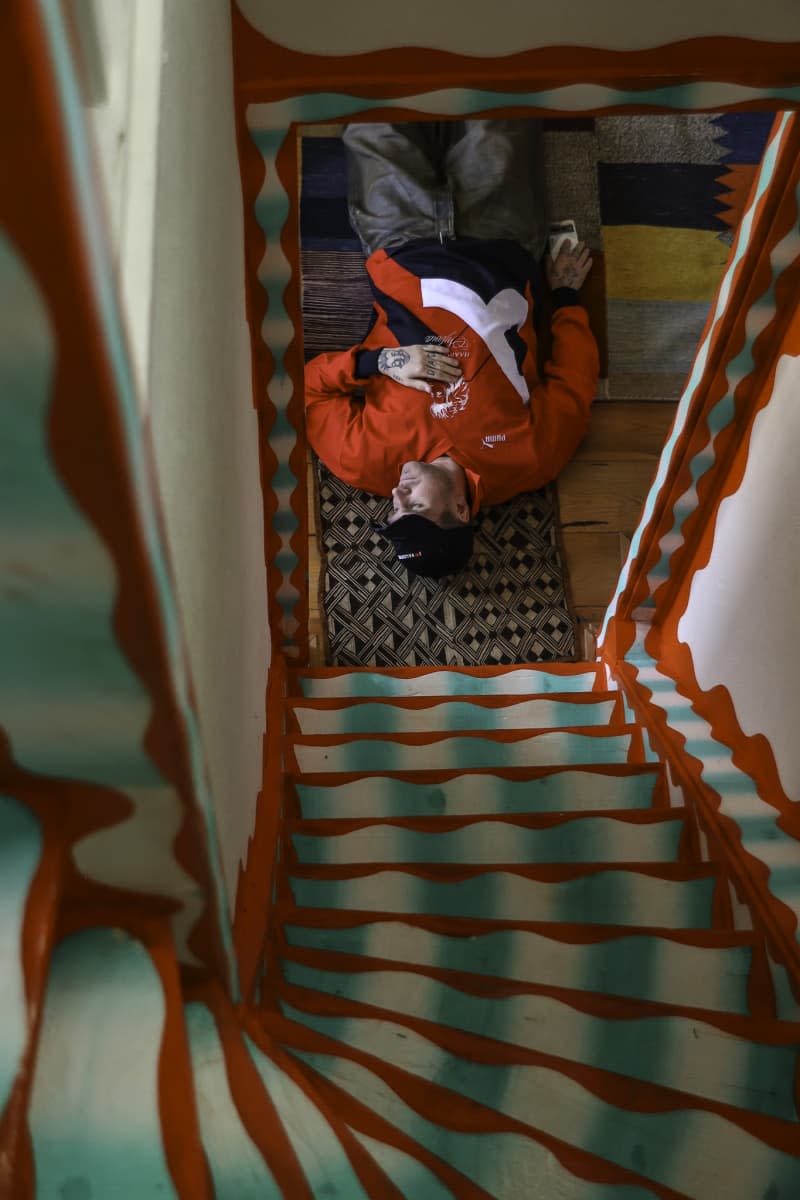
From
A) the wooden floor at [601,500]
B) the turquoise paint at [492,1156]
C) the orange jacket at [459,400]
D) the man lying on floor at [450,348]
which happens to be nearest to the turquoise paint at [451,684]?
the wooden floor at [601,500]

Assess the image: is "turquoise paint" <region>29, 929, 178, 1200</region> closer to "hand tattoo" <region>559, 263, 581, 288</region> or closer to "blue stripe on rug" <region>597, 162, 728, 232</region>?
"hand tattoo" <region>559, 263, 581, 288</region>

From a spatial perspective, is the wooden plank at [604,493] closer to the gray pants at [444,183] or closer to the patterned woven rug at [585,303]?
the patterned woven rug at [585,303]

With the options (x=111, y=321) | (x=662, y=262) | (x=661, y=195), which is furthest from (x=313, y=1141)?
(x=661, y=195)

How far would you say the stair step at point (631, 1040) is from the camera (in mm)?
1047

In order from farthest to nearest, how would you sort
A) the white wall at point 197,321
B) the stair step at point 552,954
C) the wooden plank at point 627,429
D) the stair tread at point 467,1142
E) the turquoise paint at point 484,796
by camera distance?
1. the wooden plank at point 627,429
2. the turquoise paint at point 484,796
3. the stair step at point 552,954
4. the stair tread at point 467,1142
5. the white wall at point 197,321

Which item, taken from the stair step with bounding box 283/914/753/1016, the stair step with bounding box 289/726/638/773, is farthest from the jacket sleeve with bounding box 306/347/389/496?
the stair step with bounding box 283/914/753/1016

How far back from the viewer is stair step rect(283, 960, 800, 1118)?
1.05 metres

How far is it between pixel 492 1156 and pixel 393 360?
1.76 meters

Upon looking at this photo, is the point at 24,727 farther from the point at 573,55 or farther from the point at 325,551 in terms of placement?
the point at 325,551

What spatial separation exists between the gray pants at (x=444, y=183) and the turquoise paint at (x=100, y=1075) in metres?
1.98

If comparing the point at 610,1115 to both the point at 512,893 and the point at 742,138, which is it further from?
the point at 742,138

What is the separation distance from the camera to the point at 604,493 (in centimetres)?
234

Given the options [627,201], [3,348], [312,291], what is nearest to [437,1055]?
[3,348]

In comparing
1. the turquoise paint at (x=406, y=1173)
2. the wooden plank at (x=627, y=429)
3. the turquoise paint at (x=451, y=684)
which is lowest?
the turquoise paint at (x=406, y=1173)
